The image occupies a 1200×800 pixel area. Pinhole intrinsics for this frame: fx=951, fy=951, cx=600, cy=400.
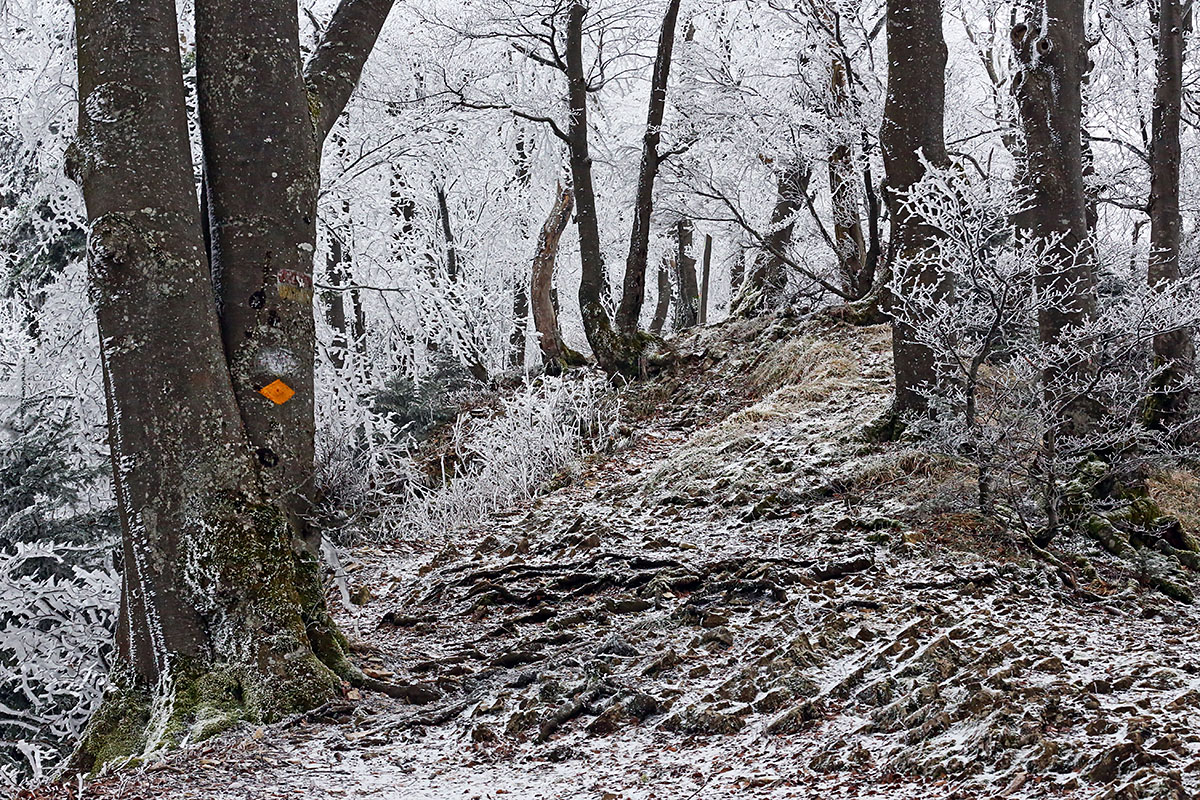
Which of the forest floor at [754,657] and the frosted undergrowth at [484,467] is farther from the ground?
the frosted undergrowth at [484,467]

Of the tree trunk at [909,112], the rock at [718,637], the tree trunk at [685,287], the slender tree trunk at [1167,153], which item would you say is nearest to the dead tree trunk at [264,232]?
the rock at [718,637]

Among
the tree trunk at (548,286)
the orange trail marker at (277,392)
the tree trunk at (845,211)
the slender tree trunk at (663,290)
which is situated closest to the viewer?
the orange trail marker at (277,392)

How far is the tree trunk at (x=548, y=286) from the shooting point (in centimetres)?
1161

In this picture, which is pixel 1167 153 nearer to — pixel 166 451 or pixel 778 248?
pixel 778 248

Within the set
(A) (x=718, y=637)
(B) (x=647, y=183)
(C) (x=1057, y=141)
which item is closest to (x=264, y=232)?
(A) (x=718, y=637)

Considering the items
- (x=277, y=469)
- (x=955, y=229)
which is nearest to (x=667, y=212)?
(x=955, y=229)

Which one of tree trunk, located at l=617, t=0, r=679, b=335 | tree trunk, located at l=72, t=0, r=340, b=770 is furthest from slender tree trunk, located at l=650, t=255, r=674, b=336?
tree trunk, located at l=72, t=0, r=340, b=770

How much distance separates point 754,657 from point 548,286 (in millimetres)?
8892

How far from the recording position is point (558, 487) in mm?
7312

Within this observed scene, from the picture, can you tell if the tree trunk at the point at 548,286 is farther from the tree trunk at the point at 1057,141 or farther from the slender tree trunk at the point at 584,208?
the tree trunk at the point at 1057,141

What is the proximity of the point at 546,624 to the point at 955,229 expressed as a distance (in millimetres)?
2816

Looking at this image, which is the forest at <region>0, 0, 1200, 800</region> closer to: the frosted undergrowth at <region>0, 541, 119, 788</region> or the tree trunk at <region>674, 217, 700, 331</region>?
the frosted undergrowth at <region>0, 541, 119, 788</region>

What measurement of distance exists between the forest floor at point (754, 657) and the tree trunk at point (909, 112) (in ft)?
2.22

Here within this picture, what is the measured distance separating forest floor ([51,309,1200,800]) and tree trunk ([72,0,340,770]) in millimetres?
338
